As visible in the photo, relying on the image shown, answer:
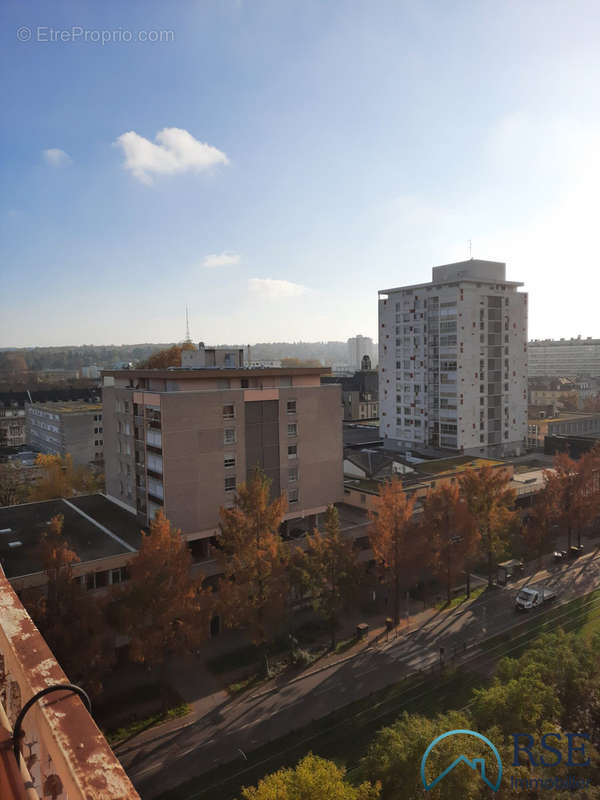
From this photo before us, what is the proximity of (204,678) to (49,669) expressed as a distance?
28.6 meters

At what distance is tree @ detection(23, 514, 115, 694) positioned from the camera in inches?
930

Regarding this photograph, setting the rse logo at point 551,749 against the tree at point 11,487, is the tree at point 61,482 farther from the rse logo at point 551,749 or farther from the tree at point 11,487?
the rse logo at point 551,749

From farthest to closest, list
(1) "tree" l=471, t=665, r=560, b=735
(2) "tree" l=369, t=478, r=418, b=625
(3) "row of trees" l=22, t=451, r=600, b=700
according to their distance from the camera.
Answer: (2) "tree" l=369, t=478, r=418, b=625 → (3) "row of trees" l=22, t=451, r=600, b=700 → (1) "tree" l=471, t=665, r=560, b=735

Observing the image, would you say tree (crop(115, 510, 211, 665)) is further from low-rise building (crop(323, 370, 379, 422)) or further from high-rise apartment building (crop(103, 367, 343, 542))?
low-rise building (crop(323, 370, 379, 422))

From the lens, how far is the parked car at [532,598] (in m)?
35.6

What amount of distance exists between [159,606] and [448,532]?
19367 millimetres

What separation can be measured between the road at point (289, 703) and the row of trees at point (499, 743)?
590 centimetres

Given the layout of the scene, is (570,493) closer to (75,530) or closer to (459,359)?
(459,359)

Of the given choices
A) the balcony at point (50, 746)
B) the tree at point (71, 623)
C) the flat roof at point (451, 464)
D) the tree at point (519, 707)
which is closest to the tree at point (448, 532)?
the flat roof at point (451, 464)

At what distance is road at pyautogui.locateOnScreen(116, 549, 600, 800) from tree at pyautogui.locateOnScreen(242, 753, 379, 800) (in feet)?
32.2

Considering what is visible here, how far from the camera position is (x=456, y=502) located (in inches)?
1447

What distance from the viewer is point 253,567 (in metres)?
29.1

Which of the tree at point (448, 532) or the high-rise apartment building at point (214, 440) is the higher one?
the high-rise apartment building at point (214, 440)

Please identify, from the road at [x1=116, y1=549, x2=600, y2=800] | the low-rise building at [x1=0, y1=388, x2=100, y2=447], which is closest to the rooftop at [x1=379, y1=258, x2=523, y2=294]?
the road at [x1=116, y1=549, x2=600, y2=800]
